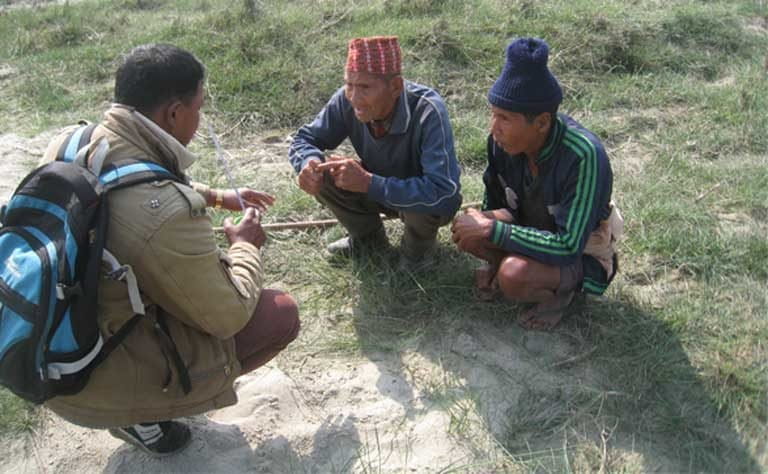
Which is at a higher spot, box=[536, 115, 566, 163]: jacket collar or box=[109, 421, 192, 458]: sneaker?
box=[536, 115, 566, 163]: jacket collar

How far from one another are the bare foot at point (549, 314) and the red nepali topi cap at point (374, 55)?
4.33 feet

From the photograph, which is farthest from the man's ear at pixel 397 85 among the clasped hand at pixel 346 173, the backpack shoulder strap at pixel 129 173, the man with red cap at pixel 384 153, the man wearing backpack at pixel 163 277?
the backpack shoulder strap at pixel 129 173

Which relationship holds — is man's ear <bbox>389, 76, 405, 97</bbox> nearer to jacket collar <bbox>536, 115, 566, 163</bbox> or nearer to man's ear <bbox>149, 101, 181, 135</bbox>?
jacket collar <bbox>536, 115, 566, 163</bbox>

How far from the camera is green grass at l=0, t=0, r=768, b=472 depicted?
2.59 metres

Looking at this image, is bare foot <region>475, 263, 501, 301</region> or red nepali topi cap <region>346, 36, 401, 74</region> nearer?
red nepali topi cap <region>346, 36, 401, 74</region>

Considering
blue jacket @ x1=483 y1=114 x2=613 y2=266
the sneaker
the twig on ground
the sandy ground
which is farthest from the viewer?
the twig on ground

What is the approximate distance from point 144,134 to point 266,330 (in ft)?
2.91

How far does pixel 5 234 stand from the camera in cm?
185

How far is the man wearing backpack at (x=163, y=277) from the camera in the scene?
1905 mm

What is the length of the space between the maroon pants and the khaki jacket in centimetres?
13

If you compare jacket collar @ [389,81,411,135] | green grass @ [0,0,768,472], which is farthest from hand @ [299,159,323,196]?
green grass @ [0,0,768,472]

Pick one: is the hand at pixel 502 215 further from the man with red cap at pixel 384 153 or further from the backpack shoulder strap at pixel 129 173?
the backpack shoulder strap at pixel 129 173

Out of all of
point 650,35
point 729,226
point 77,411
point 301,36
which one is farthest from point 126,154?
point 650,35

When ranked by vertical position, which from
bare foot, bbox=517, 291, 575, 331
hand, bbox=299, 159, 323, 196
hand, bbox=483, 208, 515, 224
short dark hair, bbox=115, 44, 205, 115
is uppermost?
short dark hair, bbox=115, 44, 205, 115
